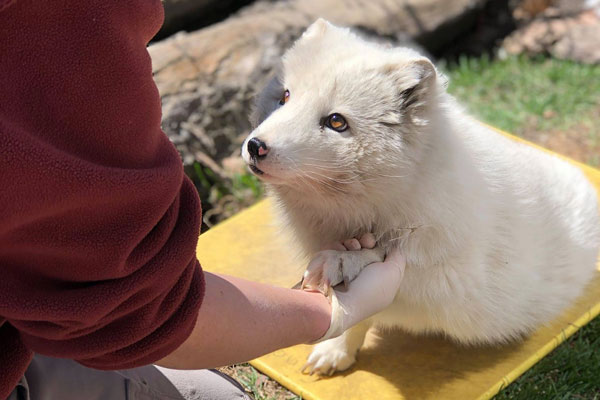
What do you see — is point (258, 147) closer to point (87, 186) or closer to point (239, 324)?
point (239, 324)

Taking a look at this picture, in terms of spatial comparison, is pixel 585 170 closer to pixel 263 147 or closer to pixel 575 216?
pixel 575 216

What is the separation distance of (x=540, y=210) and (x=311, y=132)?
927 millimetres

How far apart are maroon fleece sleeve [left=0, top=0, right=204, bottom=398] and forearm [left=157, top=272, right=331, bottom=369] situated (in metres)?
0.16

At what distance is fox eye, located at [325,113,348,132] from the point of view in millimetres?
2027

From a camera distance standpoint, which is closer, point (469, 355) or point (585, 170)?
point (469, 355)

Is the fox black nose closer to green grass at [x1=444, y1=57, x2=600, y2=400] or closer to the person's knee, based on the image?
the person's knee

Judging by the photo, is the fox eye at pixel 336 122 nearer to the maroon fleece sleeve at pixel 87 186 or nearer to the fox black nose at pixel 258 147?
the fox black nose at pixel 258 147

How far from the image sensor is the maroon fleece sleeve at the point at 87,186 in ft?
3.85

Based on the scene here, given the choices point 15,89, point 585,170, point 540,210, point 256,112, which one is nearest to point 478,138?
point 540,210

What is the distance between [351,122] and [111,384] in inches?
37.5

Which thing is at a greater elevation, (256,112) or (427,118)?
(427,118)

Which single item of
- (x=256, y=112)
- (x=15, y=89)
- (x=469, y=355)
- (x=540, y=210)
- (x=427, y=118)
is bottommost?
(x=469, y=355)

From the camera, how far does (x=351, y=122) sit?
2.02 meters

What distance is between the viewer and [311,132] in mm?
1988
